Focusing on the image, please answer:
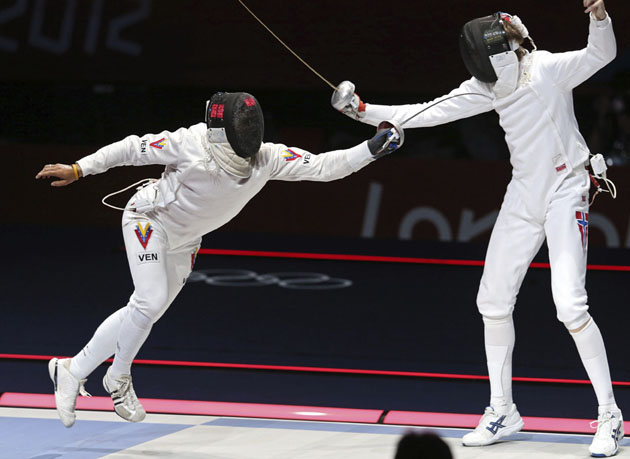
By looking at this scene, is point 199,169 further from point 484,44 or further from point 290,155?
point 484,44

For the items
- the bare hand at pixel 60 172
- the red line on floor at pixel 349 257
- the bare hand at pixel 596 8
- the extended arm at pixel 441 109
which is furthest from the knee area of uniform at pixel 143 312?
the red line on floor at pixel 349 257

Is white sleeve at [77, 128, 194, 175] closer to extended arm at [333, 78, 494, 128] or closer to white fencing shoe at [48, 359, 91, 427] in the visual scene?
extended arm at [333, 78, 494, 128]

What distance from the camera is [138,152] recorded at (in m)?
4.12

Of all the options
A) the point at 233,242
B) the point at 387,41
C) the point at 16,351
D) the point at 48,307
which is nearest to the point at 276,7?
the point at 387,41

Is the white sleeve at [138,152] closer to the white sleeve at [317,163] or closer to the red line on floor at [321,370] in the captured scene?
the white sleeve at [317,163]

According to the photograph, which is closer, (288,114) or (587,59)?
(587,59)

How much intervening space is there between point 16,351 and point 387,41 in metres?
4.84

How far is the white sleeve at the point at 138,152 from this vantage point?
411 cm

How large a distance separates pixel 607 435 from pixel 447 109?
1.36 metres

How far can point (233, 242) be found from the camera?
9.45 meters

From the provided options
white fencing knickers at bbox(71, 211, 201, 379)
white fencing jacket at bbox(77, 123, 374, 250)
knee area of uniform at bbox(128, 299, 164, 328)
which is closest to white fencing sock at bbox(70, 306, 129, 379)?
white fencing knickers at bbox(71, 211, 201, 379)

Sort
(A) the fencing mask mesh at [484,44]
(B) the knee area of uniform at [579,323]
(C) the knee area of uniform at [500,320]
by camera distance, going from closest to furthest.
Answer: (B) the knee area of uniform at [579,323], (A) the fencing mask mesh at [484,44], (C) the knee area of uniform at [500,320]

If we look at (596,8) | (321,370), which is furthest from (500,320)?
(321,370)

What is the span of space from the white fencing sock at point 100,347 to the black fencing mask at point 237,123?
0.75 meters
